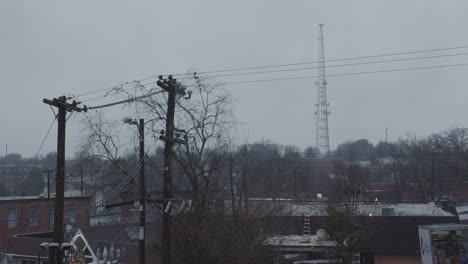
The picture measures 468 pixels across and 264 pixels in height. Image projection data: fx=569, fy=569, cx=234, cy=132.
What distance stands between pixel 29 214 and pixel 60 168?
131 feet

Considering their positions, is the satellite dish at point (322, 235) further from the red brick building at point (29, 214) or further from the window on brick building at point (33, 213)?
the window on brick building at point (33, 213)

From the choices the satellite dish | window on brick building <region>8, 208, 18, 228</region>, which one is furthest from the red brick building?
the satellite dish

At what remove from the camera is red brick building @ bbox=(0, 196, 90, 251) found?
2149 inches

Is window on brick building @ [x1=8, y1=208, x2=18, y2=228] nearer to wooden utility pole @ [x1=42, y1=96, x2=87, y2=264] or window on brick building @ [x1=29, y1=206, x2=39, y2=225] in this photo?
window on brick building @ [x1=29, y1=206, x2=39, y2=225]

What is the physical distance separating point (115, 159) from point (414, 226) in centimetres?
1940

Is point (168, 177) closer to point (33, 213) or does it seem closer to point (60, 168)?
point (60, 168)

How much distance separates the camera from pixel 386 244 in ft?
118

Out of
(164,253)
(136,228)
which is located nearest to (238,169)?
(136,228)

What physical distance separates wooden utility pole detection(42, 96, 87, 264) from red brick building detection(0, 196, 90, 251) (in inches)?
1353

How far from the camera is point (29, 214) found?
2231 inches

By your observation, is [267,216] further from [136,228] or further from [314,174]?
[314,174]

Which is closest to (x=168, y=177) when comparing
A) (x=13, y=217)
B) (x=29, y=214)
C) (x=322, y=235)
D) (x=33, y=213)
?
(x=322, y=235)

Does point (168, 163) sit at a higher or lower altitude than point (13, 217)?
higher

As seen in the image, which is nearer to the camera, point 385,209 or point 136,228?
point 136,228
